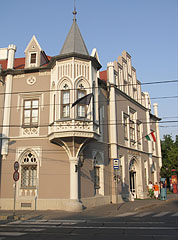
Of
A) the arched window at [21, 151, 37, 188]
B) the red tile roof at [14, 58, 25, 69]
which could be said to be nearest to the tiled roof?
the red tile roof at [14, 58, 25, 69]

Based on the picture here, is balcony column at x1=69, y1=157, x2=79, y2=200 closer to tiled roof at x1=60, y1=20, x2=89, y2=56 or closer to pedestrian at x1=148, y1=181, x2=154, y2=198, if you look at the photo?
tiled roof at x1=60, y1=20, x2=89, y2=56

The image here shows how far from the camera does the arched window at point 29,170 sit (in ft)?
59.9

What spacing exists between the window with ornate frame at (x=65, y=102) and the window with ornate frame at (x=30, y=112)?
258 centimetres

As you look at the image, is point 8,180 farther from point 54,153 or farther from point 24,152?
point 54,153

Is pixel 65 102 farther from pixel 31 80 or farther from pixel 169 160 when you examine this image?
pixel 169 160

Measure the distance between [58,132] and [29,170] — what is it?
3.98 meters

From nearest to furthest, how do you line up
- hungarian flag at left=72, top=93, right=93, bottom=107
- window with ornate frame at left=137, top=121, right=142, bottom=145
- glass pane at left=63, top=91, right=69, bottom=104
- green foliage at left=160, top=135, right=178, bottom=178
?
hungarian flag at left=72, top=93, right=93, bottom=107 < glass pane at left=63, top=91, right=69, bottom=104 < window with ornate frame at left=137, top=121, right=142, bottom=145 < green foliage at left=160, top=135, right=178, bottom=178

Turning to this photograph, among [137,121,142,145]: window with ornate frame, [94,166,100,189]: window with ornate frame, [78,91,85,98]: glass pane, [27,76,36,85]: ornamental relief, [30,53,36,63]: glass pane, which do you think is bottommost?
[94,166,100,189]: window with ornate frame

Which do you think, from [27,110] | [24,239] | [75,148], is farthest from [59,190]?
Answer: [24,239]

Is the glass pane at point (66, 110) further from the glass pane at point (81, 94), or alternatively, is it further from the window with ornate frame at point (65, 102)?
the glass pane at point (81, 94)

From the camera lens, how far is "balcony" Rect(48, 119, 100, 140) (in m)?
16.9

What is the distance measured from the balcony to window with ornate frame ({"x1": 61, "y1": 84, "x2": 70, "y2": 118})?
788mm

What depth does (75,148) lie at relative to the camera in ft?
57.8

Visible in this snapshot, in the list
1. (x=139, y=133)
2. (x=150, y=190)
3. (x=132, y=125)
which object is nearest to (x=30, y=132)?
(x=132, y=125)
